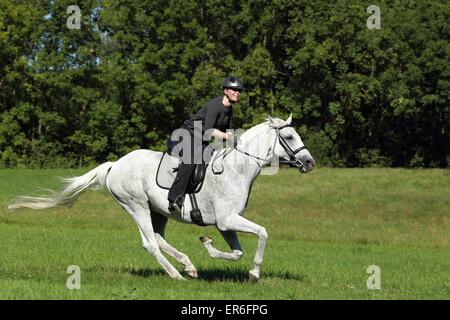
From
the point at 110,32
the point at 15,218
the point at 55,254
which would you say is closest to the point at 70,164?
the point at 110,32

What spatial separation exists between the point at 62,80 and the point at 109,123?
463cm

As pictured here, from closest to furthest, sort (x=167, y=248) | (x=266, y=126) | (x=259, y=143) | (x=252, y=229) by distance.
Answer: (x=252, y=229), (x=259, y=143), (x=266, y=126), (x=167, y=248)

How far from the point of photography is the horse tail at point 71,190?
15008 millimetres

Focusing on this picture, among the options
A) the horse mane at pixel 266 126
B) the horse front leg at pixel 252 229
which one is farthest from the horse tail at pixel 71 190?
the horse front leg at pixel 252 229

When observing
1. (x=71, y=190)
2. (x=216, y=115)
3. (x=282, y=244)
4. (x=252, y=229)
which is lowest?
(x=282, y=244)

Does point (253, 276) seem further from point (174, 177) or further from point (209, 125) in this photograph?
point (209, 125)

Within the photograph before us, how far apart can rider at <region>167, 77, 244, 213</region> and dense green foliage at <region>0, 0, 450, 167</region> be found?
4554 cm

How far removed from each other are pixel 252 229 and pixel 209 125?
1.73m

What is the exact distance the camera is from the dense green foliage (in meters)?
59.9

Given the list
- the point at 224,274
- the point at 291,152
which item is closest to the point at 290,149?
the point at 291,152

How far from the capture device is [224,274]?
584 inches

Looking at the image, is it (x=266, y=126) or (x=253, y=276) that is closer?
(x=253, y=276)

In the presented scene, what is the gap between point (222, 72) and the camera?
60.8 meters

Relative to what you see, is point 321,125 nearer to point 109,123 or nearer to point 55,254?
point 109,123
